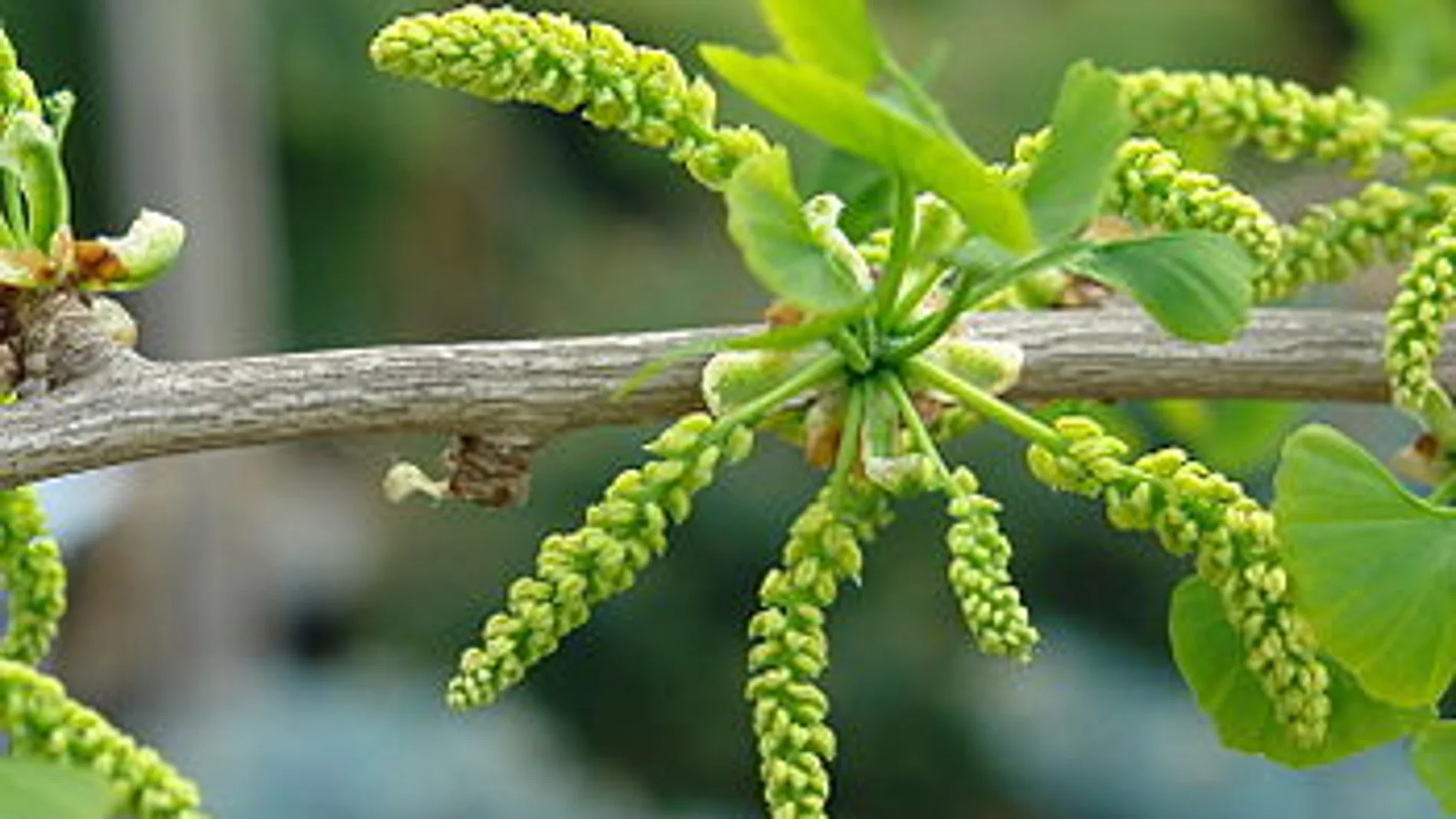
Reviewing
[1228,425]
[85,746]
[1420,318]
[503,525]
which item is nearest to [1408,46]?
[1228,425]

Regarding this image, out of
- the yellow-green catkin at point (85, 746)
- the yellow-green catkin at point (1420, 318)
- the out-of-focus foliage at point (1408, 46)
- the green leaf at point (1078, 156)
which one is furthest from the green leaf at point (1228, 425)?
the yellow-green catkin at point (85, 746)

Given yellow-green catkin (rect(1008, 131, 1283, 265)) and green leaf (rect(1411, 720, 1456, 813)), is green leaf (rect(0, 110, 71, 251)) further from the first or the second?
green leaf (rect(1411, 720, 1456, 813))

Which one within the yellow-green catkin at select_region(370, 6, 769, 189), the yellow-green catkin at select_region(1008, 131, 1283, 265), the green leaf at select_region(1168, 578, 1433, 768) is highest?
the yellow-green catkin at select_region(1008, 131, 1283, 265)

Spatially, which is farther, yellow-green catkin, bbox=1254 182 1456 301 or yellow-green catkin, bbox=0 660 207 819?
yellow-green catkin, bbox=1254 182 1456 301

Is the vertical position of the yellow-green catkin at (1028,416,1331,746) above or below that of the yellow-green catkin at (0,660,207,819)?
above

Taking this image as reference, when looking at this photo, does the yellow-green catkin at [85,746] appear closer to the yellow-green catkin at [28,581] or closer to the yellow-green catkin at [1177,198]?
the yellow-green catkin at [28,581]

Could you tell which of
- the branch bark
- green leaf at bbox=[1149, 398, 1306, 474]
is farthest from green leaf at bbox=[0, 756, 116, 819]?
green leaf at bbox=[1149, 398, 1306, 474]

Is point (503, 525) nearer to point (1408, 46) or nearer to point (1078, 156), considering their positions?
point (1408, 46)
